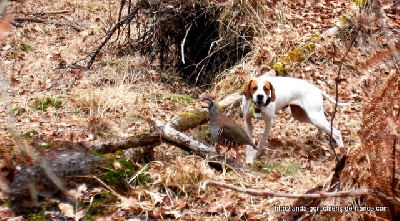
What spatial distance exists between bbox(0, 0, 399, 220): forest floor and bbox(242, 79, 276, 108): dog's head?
29.0 inches

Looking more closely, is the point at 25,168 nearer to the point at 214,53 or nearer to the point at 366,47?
the point at 214,53

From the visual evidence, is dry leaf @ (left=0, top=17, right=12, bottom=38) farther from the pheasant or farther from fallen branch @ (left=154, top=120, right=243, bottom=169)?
the pheasant

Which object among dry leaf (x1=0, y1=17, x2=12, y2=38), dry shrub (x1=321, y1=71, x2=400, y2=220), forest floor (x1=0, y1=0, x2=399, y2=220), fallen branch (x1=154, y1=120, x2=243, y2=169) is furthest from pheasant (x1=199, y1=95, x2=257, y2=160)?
dry leaf (x1=0, y1=17, x2=12, y2=38)

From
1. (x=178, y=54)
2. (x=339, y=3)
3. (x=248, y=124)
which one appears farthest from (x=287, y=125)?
(x=339, y=3)

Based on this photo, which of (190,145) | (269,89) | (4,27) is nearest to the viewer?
(4,27)

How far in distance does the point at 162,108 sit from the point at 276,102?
1732mm

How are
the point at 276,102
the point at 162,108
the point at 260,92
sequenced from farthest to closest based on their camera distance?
the point at 162,108
the point at 276,102
the point at 260,92

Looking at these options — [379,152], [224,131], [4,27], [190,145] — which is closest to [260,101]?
[224,131]

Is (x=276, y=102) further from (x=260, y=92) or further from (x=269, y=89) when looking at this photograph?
(x=260, y=92)

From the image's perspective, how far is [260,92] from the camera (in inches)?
234

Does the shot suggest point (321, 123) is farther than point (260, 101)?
Yes

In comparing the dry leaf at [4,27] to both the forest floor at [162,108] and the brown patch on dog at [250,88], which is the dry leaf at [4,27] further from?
the brown patch on dog at [250,88]

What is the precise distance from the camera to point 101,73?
325 inches

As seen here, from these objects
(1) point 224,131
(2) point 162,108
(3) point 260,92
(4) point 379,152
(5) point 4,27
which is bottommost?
(2) point 162,108
